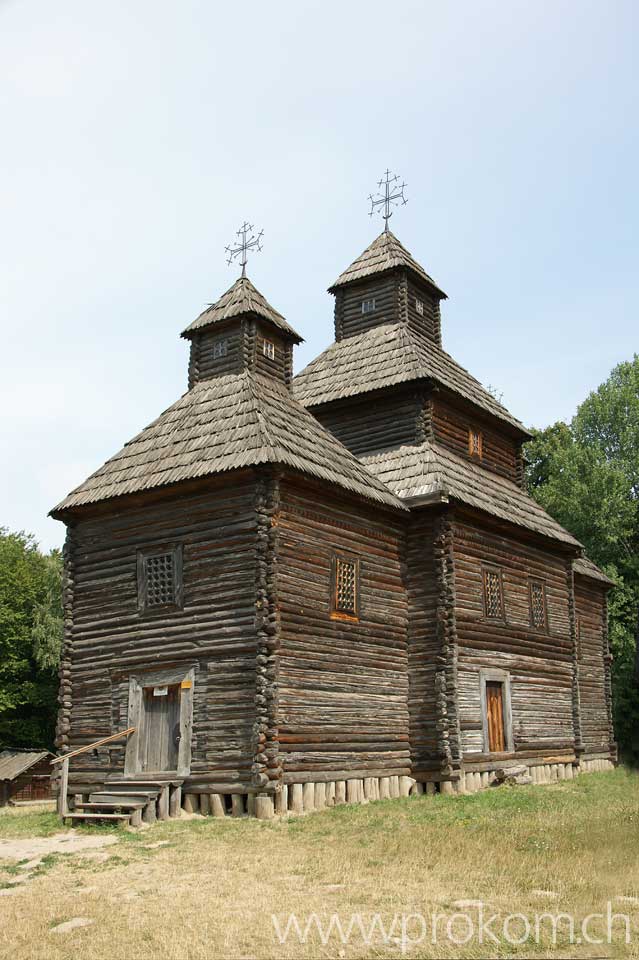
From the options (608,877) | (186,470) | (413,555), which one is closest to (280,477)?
(186,470)

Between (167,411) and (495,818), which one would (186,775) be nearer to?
(495,818)

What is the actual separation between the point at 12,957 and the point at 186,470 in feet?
38.2

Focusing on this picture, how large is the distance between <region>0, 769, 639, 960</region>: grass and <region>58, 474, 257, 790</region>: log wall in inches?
84.4

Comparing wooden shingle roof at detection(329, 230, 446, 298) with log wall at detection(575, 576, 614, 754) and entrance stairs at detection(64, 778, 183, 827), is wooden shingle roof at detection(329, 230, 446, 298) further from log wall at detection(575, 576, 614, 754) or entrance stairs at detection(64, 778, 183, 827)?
entrance stairs at detection(64, 778, 183, 827)

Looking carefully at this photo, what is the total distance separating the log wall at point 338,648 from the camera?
19.0 metres

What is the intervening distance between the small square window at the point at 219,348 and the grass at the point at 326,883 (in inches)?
458

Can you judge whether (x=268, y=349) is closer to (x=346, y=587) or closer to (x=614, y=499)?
(x=346, y=587)

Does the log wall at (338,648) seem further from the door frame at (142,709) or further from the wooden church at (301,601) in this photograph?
the door frame at (142,709)

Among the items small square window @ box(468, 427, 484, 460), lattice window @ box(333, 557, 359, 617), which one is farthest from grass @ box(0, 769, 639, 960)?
small square window @ box(468, 427, 484, 460)

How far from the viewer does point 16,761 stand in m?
31.8

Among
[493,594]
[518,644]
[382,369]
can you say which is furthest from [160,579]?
[518,644]

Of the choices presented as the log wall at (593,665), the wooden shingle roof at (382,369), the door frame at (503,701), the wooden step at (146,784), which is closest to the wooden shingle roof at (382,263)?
the wooden shingle roof at (382,369)

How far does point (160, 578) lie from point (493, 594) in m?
8.93

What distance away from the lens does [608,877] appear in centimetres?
1160
